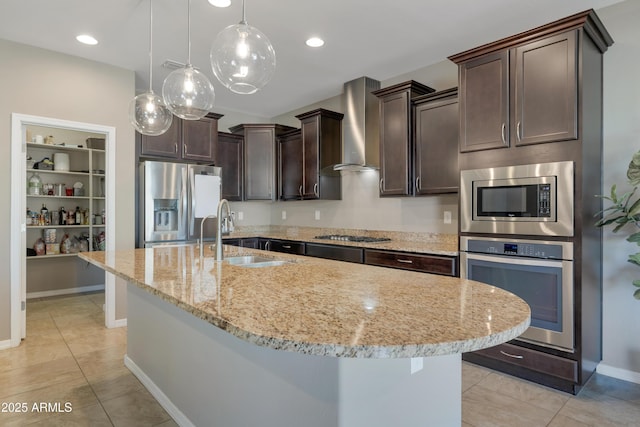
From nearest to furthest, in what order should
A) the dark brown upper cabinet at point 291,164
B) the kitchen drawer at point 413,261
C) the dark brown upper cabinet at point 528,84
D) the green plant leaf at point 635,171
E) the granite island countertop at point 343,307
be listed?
the granite island countertop at point 343,307, the green plant leaf at point 635,171, the dark brown upper cabinet at point 528,84, the kitchen drawer at point 413,261, the dark brown upper cabinet at point 291,164

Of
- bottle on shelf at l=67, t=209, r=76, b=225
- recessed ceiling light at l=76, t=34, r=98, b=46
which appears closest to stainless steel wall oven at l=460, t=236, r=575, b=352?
recessed ceiling light at l=76, t=34, r=98, b=46

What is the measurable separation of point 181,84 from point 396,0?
1.58 m

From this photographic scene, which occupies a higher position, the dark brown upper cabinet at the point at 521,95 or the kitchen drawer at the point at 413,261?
the dark brown upper cabinet at the point at 521,95

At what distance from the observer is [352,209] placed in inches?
177

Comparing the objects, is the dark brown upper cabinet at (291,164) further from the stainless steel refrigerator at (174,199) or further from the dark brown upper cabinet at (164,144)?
the dark brown upper cabinet at (164,144)

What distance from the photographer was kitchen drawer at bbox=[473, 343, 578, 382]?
92.1 inches

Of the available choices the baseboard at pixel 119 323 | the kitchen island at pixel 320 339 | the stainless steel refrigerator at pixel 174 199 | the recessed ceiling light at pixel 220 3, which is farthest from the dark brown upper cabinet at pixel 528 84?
the baseboard at pixel 119 323

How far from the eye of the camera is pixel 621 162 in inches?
100.0

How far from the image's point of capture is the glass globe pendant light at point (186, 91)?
226 cm

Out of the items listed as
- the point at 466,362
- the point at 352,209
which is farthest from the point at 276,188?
the point at 466,362

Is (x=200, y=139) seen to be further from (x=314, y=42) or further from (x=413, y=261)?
(x=413, y=261)

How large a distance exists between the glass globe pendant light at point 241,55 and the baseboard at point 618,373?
3.01 m

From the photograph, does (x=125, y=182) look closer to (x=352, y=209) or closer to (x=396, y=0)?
(x=352, y=209)

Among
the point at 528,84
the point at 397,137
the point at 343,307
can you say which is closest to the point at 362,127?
the point at 397,137
